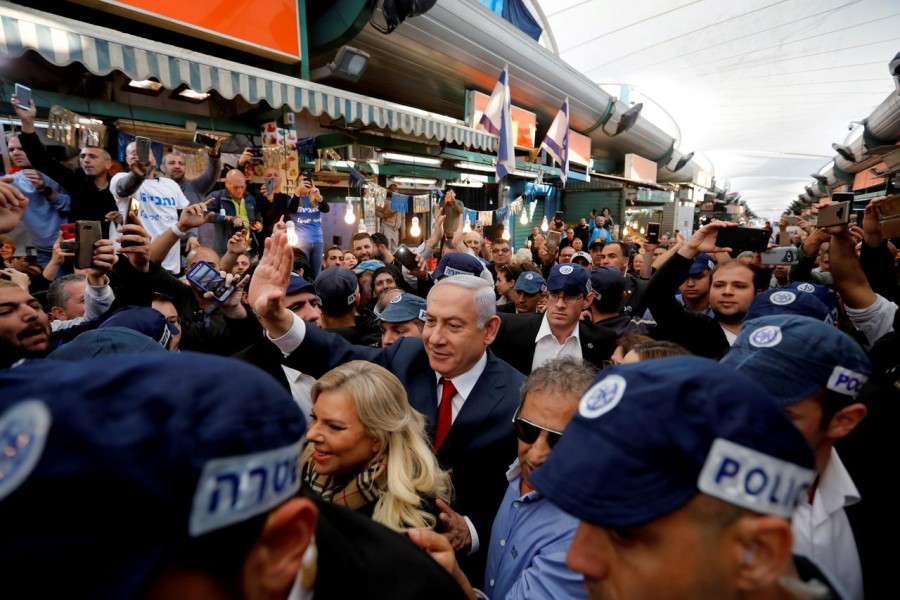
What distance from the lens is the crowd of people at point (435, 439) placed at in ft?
1.81

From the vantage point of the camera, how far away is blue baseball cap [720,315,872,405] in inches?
51.7

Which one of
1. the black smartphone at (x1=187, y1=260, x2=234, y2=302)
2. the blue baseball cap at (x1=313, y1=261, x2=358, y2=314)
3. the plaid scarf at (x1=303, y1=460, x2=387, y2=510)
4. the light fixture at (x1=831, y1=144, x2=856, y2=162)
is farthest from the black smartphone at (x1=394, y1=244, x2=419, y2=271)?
the light fixture at (x1=831, y1=144, x2=856, y2=162)

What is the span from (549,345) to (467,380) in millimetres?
1231

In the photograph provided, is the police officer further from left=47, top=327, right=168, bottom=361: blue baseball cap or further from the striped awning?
the striped awning

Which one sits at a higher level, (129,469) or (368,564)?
(129,469)

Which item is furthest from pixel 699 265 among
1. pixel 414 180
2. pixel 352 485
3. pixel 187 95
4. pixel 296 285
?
pixel 414 180

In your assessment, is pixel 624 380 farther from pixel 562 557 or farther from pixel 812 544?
pixel 812 544

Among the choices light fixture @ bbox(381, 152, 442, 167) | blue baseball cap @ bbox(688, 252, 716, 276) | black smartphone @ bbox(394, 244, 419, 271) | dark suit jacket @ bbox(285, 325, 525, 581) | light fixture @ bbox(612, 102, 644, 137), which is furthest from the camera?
light fixture @ bbox(612, 102, 644, 137)

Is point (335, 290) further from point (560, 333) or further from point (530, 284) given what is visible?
point (530, 284)

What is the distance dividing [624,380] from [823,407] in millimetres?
966

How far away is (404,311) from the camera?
10.3 feet

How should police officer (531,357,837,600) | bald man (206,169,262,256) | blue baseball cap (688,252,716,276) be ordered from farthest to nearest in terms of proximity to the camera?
bald man (206,169,262,256), blue baseball cap (688,252,716,276), police officer (531,357,837,600)

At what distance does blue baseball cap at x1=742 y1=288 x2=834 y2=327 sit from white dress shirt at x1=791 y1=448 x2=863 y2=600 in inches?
53.6

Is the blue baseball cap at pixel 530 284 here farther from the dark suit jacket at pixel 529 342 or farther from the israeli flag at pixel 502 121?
the israeli flag at pixel 502 121
